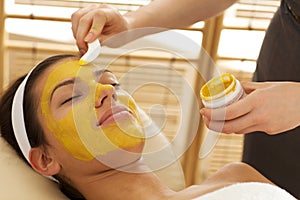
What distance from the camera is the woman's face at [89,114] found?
→ 1.46 metres

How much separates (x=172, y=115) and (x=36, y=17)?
2.23 feet

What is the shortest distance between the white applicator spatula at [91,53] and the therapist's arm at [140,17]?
14mm

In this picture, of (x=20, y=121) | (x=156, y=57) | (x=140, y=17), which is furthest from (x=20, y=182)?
(x=156, y=57)

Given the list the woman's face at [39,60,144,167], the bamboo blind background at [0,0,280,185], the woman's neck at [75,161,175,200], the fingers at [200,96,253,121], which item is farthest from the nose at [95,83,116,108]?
the bamboo blind background at [0,0,280,185]

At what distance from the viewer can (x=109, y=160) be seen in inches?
60.5

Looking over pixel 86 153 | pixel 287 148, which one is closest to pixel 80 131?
pixel 86 153

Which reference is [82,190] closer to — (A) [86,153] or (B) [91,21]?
(A) [86,153]

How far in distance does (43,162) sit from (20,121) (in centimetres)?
13

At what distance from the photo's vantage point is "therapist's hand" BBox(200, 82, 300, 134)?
123cm

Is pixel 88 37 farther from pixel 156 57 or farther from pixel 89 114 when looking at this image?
pixel 156 57

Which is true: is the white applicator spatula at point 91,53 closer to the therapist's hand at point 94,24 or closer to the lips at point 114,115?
the therapist's hand at point 94,24

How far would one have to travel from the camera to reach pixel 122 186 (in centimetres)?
158

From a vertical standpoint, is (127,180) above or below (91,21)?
below

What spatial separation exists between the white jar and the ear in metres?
0.52
